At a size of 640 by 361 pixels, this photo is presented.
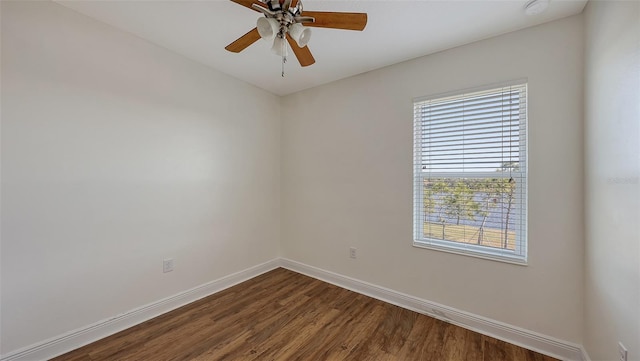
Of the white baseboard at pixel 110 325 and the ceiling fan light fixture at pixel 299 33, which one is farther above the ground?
the ceiling fan light fixture at pixel 299 33

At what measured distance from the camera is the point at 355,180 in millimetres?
2768

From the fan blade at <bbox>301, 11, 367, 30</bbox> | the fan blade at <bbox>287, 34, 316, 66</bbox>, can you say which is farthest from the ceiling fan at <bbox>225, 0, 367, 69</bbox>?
the fan blade at <bbox>287, 34, 316, 66</bbox>

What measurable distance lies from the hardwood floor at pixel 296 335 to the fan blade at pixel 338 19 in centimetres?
220

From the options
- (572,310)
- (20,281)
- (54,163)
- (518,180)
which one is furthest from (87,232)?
(572,310)

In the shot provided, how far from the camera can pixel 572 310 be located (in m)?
1.68

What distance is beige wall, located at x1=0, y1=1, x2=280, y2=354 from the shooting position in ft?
5.11

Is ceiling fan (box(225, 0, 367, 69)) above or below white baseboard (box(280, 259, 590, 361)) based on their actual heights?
above

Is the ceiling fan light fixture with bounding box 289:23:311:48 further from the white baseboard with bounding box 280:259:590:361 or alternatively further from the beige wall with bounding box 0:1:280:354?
the white baseboard with bounding box 280:259:590:361

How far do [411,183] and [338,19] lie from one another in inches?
63.6

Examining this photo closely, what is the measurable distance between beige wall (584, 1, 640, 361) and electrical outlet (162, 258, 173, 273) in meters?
3.13

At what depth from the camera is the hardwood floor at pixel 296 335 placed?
1719mm

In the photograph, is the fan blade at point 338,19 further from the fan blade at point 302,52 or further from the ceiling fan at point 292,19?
Result: the fan blade at point 302,52

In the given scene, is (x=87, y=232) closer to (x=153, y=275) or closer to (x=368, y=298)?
(x=153, y=275)

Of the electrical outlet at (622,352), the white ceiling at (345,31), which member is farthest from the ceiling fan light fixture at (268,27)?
the electrical outlet at (622,352)
